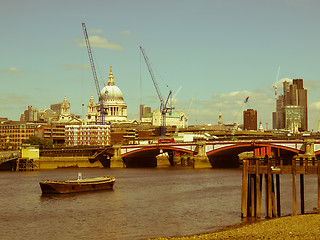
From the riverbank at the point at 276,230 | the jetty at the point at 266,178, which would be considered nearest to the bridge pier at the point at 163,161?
the jetty at the point at 266,178

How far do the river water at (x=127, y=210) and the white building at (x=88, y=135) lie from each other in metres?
108

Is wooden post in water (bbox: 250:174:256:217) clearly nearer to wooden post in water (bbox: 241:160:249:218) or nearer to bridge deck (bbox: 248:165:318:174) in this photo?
wooden post in water (bbox: 241:160:249:218)

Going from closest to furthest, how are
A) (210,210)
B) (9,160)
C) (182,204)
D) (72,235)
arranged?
(72,235) → (210,210) → (182,204) → (9,160)

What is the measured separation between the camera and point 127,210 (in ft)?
184

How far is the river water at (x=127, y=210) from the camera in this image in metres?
44.7

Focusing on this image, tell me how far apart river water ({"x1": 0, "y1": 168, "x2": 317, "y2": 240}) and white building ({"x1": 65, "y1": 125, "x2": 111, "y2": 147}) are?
353 feet

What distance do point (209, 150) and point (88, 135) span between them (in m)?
73.9

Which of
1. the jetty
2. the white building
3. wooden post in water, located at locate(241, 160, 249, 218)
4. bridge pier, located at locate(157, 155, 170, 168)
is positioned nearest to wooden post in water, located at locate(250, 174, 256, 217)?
the jetty

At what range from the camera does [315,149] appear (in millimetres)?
119750

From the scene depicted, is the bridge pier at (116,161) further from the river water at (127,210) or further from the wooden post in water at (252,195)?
the wooden post in water at (252,195)

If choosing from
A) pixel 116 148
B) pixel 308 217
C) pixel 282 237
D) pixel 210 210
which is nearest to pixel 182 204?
pixel 210 210

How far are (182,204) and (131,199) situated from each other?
7209 millimetres

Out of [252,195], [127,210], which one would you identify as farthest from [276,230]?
[127,210]

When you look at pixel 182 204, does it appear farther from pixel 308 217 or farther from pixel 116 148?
pixel 116 148
